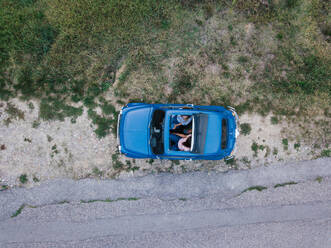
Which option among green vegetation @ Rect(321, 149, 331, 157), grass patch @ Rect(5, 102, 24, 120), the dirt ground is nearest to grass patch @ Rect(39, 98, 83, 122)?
the dirt ground

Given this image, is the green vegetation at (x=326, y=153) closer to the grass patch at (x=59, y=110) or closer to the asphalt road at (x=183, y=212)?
the asphalt road at (x=183, y=212)

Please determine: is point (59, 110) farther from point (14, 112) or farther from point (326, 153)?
point (326, 153)

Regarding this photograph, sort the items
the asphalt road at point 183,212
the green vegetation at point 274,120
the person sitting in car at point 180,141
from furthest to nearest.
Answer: the green vegetation at point 274,120 → the asphalt road at point 183,212 → the person sitting in car at point 180,141

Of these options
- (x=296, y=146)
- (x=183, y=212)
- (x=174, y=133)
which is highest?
(x=174, y=133)

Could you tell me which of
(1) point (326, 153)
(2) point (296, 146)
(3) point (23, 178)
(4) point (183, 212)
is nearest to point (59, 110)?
(3) point (23, 178)

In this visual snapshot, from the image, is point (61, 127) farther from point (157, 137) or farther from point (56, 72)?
point (157, 137)

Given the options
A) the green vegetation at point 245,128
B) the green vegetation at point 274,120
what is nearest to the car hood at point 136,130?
the green vegetation at point 245,128
